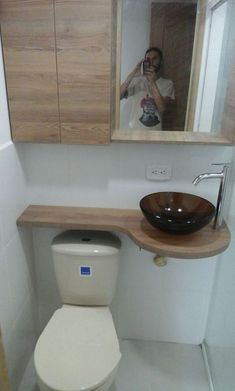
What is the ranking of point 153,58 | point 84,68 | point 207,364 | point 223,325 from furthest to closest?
1. point 207,364
2. point 223,325
3. point 153,58
4. point 84,68

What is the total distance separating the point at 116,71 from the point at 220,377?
1.57 meters

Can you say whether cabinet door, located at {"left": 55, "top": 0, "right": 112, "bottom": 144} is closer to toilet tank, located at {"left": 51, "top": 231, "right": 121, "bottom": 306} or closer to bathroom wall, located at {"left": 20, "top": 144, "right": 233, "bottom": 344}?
bathroom wall, located at {"left": 20, "top": 144, "right": 233, "bottom": 344}

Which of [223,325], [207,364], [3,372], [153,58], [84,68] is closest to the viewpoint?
[3,372]

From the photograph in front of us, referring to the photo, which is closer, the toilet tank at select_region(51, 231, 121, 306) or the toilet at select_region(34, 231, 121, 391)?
the toilet at select_region(34, 231, 121, 391)

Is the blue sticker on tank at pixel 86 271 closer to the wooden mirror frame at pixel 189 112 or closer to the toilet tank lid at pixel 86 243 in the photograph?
the toilet tank lid at pixel 86 243

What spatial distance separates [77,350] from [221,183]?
0.97 meters

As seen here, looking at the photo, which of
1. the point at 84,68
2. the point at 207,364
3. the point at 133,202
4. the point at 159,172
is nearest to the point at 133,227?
the point at 133,202

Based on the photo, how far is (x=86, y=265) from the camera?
148 centimetres

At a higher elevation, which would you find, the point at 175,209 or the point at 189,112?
the point at 189,112

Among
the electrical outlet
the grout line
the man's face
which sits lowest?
the grout line

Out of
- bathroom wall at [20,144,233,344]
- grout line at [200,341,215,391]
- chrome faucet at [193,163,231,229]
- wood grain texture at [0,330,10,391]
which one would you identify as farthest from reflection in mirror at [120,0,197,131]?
grout line at [200,341,215,391]

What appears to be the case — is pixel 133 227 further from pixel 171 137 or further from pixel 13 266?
pixel 13 266

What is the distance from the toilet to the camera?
119cm

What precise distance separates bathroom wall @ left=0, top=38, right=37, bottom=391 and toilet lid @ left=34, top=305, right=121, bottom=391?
0.67ft
